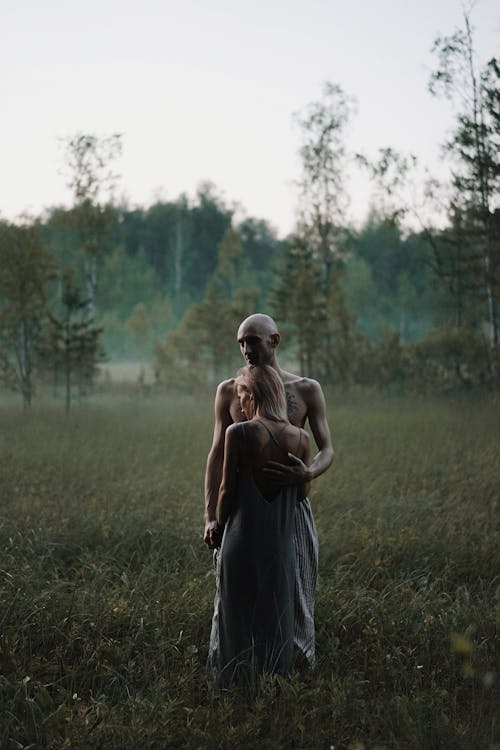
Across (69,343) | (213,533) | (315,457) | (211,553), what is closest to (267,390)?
(315,457)

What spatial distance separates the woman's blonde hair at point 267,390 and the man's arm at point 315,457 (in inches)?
7.9

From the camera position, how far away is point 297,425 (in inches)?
142

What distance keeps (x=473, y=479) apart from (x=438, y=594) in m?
3.60

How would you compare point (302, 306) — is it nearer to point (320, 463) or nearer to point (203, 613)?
point (203, 613)

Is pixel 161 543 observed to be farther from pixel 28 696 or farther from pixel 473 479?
pixel 473 479

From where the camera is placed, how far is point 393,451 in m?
10.4

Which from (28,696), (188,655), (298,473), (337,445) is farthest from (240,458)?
(337,445)

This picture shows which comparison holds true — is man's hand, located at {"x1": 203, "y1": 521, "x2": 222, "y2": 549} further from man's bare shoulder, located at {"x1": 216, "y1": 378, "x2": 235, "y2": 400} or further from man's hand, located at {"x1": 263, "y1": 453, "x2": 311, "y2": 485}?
man's bare shoulder, located at {"x1": 216, "y1": 378, "x2": 235, "y2": 400}

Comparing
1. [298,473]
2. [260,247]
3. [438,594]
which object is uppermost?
[260,247]

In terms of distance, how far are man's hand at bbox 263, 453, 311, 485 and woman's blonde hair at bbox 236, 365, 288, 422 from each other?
0.19 meters

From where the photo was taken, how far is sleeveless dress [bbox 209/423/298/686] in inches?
133

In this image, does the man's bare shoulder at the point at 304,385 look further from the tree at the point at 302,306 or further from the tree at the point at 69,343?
the tree at the point at 302,306

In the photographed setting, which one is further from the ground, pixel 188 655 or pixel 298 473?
pixel 298 473

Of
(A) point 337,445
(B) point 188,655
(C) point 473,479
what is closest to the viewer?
(B) point 188,655
